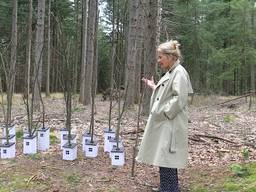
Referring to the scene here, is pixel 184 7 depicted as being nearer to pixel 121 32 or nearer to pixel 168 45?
pixel 121 32

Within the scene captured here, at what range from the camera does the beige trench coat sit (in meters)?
4.23

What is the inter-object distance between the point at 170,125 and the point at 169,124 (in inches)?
0.6

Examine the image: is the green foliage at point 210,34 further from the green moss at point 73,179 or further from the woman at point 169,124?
the woman at point 169,124

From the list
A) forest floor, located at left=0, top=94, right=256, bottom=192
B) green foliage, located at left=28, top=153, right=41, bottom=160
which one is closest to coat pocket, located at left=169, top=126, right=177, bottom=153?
forest floor, located at left=0, top=94, right=256, bottom=192

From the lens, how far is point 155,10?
1046cm

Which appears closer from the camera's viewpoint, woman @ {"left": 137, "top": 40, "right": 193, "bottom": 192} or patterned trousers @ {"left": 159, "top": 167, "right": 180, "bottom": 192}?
woman @ {"left": 137, "top": 40, "right": 193, "bottom": 192}

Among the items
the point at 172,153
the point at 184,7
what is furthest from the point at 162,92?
the point at 184,7

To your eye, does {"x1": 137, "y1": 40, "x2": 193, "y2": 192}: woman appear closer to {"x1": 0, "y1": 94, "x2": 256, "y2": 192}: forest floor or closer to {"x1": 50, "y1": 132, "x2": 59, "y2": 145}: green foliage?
{"x1": 0, "y1": 94, "x2": 256, "y2": 192}: forest floor

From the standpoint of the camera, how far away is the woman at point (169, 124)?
13.9 feet

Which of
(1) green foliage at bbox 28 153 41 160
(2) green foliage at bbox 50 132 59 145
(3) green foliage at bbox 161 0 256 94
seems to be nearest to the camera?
(1) green foliage at bbox 28 153 41 160

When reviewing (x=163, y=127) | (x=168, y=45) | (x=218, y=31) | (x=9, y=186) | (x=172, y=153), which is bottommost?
(x=9, y=186)

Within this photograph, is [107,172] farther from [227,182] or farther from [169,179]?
[227,182]

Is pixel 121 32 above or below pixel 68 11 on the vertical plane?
below

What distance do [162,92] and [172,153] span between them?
0.67 m
